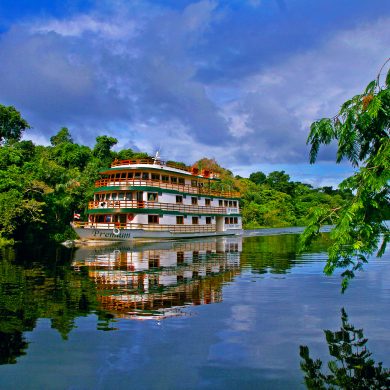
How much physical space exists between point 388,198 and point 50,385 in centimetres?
550

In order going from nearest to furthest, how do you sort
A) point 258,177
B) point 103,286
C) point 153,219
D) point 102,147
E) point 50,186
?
point 103,286
point 153,219
point 50,186
point 102,147
point 258,177

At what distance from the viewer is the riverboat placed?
36219 mm

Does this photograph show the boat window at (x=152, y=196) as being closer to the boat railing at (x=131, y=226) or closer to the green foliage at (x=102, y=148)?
the boat railing at (x=131, y=226)

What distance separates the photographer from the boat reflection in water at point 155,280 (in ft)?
37.3

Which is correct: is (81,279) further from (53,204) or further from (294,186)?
(294,186)

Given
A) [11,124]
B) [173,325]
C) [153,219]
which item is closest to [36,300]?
[173,325]

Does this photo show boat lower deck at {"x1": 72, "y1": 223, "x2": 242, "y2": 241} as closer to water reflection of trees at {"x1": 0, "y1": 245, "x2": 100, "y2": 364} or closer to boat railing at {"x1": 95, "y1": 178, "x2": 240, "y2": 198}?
boat railing at {"x1": 95, "y1": 178, "x2": 240, "y2": 198}

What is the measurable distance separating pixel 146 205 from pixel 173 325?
95.0 feet

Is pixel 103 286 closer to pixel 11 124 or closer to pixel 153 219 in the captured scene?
pixel 153 219

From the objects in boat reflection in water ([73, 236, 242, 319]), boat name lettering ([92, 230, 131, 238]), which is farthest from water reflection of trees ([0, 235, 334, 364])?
boat name lettering ([92, 230, 131, 238])

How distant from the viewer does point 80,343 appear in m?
8.25

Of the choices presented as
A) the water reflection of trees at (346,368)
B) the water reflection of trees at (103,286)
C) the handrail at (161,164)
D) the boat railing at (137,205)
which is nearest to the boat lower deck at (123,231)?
the boat railing at (137,205)

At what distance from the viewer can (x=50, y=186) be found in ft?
142

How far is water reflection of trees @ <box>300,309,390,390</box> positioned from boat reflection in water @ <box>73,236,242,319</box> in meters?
3.85
